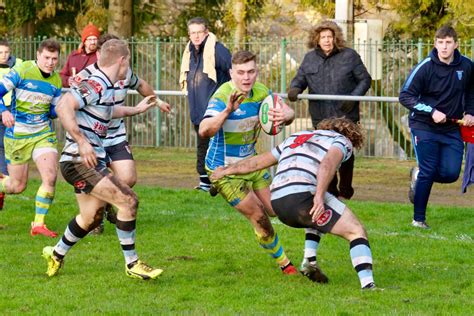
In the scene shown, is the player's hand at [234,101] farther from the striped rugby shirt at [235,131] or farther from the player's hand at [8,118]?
the player's hand at [8,118]

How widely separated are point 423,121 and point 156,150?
35.1 ft

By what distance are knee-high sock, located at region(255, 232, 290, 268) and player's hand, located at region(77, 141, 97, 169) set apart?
4.75ft

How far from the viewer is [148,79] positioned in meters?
24.2

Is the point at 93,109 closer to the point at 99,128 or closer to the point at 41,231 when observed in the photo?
the point at 99,128

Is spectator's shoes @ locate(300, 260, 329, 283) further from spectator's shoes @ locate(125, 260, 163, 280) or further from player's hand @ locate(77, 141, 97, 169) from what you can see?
player's hand @ locate(77, 141, 97, 169)

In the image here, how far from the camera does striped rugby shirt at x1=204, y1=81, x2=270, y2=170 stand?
33.0ft

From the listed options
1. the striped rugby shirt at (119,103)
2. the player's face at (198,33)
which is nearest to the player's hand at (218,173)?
the striped rugby shirt at (119,103)

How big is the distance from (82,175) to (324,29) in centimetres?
529

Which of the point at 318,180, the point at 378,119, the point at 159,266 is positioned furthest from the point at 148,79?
the point at 318,180

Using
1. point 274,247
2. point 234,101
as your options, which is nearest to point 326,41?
point 274,247

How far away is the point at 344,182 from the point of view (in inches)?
589

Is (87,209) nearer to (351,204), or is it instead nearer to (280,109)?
(280,109)

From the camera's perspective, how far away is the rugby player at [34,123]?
40.1 feet

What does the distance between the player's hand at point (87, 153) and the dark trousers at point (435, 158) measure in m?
4.34
